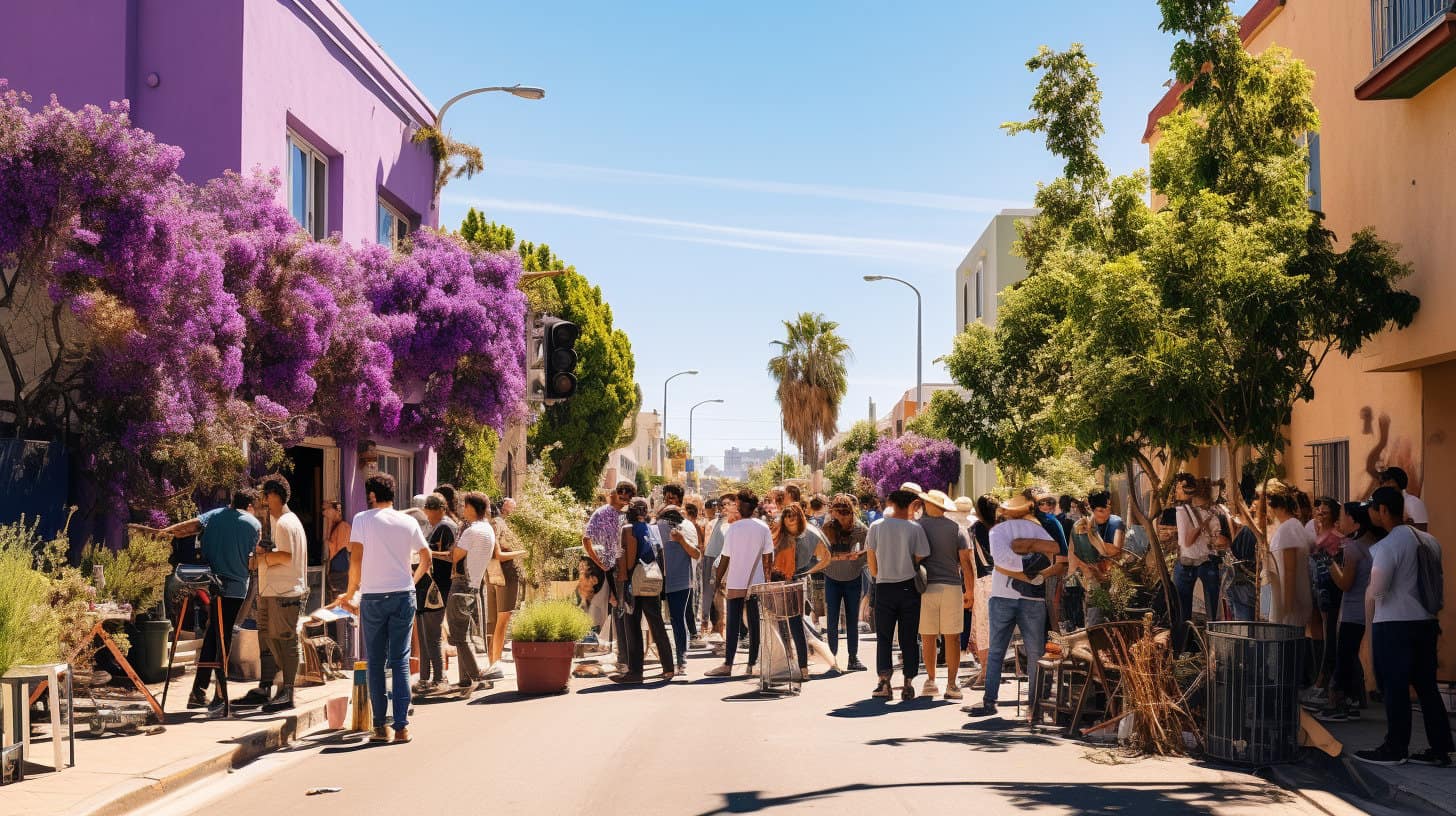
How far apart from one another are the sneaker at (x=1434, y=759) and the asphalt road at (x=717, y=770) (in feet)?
3.90

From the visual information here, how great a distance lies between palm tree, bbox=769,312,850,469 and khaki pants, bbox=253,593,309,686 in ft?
171

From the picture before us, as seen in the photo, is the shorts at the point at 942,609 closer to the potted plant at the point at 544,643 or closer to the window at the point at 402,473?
the potted plant at the point at 544,643

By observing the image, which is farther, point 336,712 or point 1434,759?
point 336,712

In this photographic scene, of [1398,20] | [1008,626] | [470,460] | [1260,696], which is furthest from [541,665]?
[470,460]

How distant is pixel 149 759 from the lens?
30.2 ft

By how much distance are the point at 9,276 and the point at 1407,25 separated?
1291 centimetres

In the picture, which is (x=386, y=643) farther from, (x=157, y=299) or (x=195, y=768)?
(x=157, y=299)

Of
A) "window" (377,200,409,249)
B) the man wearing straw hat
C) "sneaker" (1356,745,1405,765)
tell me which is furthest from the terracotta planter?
"window" (377,200,409,249)

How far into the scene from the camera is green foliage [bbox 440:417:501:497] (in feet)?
73.0

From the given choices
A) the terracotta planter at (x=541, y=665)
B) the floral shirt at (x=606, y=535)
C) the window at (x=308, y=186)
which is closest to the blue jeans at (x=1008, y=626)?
the terracotta planter at (x=541, y=665)

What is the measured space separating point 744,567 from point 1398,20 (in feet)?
26.9

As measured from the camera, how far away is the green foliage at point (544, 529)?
25266 mm

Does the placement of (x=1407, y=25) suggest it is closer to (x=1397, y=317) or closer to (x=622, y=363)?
(x=1397, y=317)

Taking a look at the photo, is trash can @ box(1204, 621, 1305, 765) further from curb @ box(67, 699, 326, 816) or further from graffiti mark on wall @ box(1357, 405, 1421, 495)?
curb @ box(67, 699, 326, 816)
